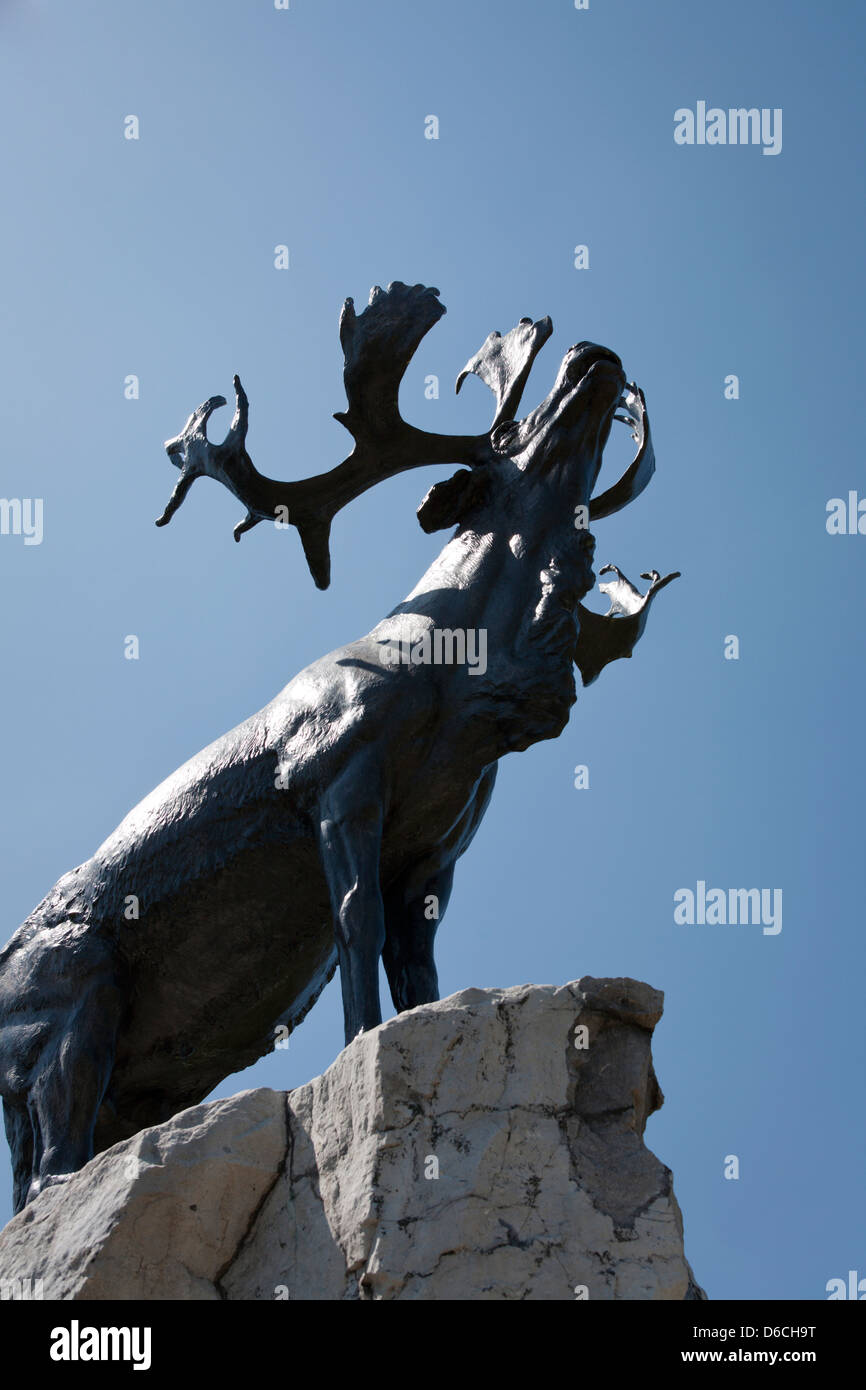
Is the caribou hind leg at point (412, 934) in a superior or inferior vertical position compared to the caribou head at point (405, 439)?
inferior

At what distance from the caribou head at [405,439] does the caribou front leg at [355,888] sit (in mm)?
1549

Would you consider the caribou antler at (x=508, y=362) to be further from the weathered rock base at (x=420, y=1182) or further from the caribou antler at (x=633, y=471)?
the weathered rock base at (x=420, y=1182)

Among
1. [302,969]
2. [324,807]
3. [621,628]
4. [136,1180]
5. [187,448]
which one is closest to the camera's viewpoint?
[136,1180]

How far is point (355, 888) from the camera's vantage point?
255 inches

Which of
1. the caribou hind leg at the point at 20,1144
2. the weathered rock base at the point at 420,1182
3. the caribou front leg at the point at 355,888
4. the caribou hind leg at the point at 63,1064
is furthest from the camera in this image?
the caribou hind leg at the point at 20,1144

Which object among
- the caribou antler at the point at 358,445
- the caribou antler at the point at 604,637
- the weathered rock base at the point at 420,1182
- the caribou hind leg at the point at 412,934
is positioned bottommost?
the weathered rock base at the point at 420,1182

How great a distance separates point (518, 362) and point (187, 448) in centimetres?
155

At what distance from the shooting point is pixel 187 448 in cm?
789

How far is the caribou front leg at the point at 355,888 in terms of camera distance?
20.9 ft

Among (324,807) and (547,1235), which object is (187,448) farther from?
(547,1235)

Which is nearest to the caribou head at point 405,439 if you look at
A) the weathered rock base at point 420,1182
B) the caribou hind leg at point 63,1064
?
the caribou hind leg at point 63,1064

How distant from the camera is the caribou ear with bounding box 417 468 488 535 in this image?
7.58 m
